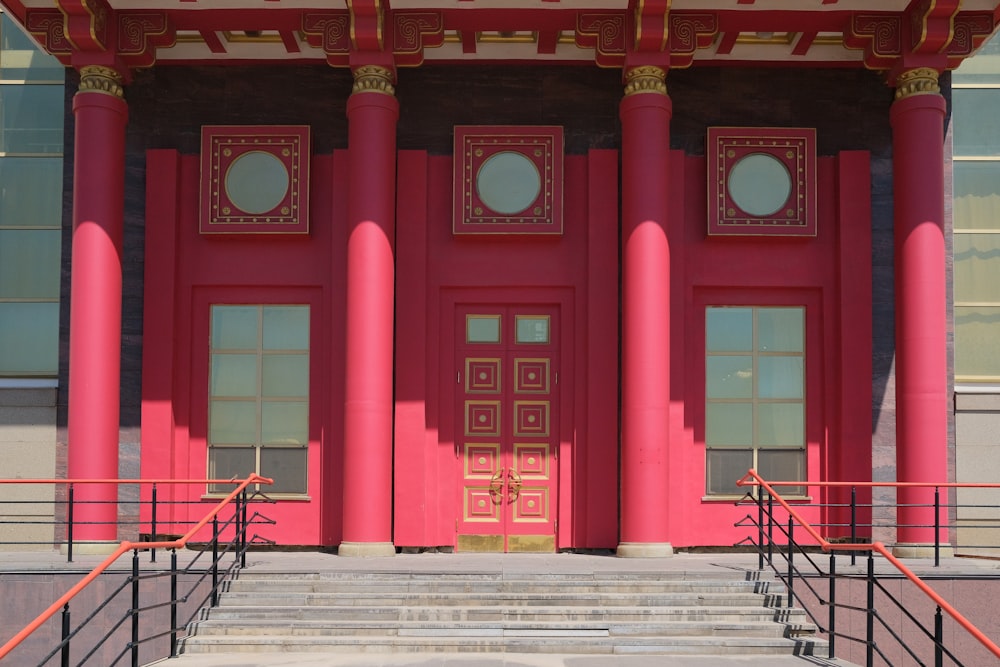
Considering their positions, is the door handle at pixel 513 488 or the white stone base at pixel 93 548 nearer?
the white stone base at pixel 93 548

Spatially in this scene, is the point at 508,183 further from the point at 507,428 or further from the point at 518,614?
the point at 518,614

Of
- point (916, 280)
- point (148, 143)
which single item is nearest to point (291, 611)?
point (148, 143)

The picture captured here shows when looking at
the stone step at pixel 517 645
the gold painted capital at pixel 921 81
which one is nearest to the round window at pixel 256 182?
the stone step at pixel 517 645

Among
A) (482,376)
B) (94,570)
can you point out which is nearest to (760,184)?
(482,376)

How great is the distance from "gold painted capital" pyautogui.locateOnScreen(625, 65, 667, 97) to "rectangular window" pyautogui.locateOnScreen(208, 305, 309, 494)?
4.57 m

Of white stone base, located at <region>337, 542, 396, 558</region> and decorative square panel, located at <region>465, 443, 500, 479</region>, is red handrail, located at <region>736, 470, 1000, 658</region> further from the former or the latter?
white stone base, located at <region>337, 542, 396, 558</region>

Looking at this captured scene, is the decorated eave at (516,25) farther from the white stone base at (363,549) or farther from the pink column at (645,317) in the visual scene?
the white stone base at (363,549)

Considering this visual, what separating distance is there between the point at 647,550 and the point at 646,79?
5125 mm

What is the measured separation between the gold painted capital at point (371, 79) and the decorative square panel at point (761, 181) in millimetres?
3826

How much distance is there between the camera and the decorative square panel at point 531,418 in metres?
13.7

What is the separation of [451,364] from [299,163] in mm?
2939

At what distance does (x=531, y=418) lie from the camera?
1375 centimetres

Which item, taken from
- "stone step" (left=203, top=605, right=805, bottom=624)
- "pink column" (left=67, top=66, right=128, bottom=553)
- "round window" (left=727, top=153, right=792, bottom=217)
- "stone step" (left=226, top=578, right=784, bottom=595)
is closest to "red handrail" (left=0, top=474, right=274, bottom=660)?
"pink column" (left=67, top=66, right=128, bottom=553)

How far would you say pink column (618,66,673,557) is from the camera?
1273 cm
